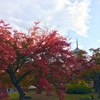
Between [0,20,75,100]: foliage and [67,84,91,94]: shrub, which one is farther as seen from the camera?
→ [67,84,91,94]: shrub

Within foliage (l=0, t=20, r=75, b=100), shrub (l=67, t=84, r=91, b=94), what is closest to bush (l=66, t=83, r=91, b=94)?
shrub (l=67, t=84, r=91, b=94)

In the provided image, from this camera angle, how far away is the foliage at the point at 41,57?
686 inches

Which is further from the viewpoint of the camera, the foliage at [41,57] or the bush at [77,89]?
the bush at [77,89]

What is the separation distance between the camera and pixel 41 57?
58.6 feet

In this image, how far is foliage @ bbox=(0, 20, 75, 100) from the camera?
17.4 meters

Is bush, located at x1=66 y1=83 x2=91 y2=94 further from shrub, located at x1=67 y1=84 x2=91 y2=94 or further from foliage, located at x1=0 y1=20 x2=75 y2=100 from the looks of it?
foliage, located at x1=0 y1=20 x2=75 y2=100

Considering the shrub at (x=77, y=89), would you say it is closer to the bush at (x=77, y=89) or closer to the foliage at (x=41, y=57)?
the bush at (x=77, y=89)

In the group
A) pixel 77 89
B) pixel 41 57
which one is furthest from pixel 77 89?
pixel 41 57

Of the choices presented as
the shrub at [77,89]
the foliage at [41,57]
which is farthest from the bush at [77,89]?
the foliage at [41,57]

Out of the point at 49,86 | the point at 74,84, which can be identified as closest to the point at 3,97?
the point at 49,86

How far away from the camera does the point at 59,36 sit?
18.6 metres

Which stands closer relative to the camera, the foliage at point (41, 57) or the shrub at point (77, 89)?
the foliage at point (41, 57)

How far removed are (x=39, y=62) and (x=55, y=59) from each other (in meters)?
1.55

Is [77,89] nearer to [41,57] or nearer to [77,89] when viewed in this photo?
[77,89]
